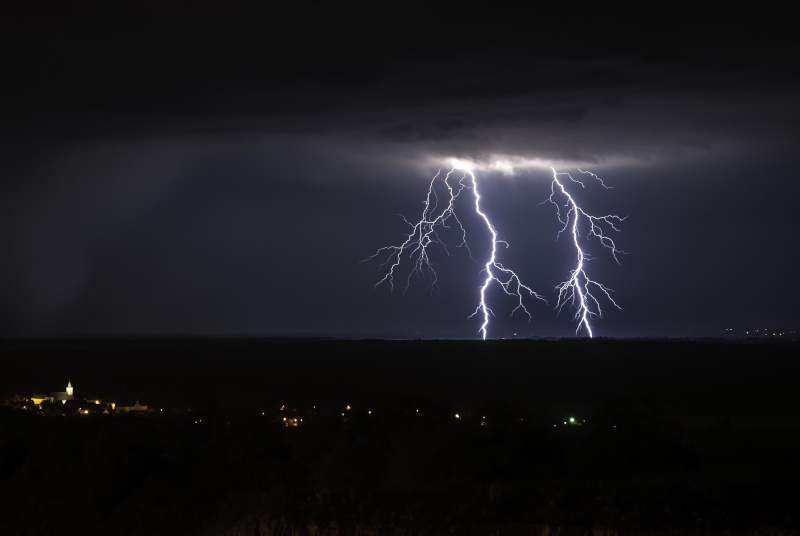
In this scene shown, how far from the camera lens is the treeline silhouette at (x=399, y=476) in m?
11.6

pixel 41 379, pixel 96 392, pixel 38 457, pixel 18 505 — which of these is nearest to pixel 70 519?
pixel 18 505

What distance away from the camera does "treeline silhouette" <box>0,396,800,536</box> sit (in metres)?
11.6

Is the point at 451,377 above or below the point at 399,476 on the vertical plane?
above

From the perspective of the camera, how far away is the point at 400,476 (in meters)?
23.2

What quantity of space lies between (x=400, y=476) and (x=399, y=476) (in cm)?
3

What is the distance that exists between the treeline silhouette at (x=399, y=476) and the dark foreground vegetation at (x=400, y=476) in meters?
0.03

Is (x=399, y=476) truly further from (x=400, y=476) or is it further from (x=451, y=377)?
(x=451, y=377)

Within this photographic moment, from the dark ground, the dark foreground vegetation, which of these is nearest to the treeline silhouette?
the dark foreground vegetation

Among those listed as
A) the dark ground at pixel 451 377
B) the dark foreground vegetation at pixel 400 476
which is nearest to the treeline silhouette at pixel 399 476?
the dark foreground vegetation at pixel 400 476

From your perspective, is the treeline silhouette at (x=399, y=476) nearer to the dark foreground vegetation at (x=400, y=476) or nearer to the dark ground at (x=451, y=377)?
the dark foreground vegetation at (x=400, y=476)

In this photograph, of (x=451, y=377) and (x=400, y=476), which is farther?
(x=451, y=377)

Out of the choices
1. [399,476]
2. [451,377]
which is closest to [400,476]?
[399,476]

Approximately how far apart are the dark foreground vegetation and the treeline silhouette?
3cm

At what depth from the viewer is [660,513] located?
458 inches
